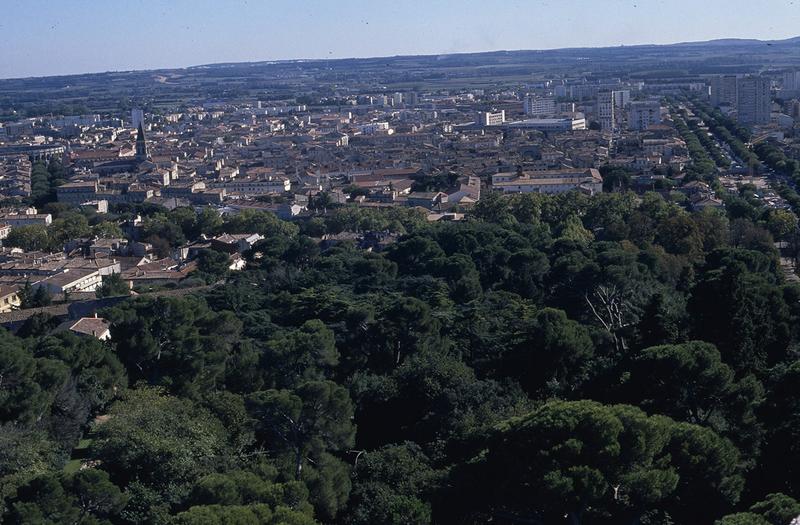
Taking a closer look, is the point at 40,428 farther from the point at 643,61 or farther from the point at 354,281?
the point at 643,61

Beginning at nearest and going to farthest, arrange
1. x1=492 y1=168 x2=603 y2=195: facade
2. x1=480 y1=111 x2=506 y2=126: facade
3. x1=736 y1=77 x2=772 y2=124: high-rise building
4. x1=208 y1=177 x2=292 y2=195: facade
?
x1=492 y1=168 x2=603 y2=195: facade → x1=208 y1=177 x2=292 y2=195: facade → x1=736 y1=77 x2=772 y2=124: high-rise building → x1=480 y1=111 x2=506 y2=126: facade

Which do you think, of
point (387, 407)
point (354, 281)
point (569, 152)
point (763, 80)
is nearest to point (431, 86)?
point (763, 80)

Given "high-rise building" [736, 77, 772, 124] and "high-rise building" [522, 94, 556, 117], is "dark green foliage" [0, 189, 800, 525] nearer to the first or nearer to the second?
"high-rise building" [736, 77, 772, 124]

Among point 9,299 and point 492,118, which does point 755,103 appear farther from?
point 9,299

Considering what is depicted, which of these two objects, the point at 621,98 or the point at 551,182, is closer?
the point at 551,182

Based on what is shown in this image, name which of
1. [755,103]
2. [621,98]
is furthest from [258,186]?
[621,98]

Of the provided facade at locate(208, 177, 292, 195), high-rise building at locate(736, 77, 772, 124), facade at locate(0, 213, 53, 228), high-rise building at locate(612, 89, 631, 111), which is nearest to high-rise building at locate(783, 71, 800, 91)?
high-rise building at locate(612, 89, 631, 111)
